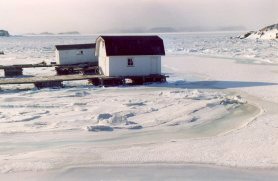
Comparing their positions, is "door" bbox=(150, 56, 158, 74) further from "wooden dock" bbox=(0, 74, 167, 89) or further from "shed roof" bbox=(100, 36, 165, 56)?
"wooden dock" bbox=(0, 74, 167, 89)

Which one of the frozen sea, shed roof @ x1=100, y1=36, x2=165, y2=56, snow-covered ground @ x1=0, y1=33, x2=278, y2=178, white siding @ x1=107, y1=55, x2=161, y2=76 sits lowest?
snow-covered ground @ x1=0, y1=33, x2=278, y2=178

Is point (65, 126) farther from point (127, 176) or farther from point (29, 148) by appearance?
point (127, 176)

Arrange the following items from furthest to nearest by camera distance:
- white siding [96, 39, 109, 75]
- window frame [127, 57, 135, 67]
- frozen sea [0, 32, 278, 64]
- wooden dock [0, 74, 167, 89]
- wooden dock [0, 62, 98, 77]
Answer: frozen sea [0, 32, 278, 64]
wooden dock [0, 62, 98, 77]
white siding [96, 39, 109, 75]
window frame [127, 57, 135, 67]
wooden dock [0, 74, 167, 89]

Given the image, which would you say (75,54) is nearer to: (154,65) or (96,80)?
(96,80)

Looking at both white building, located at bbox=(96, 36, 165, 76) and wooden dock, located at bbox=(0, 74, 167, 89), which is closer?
wooden dock, located at bbox=(0, 74, 167, 89)

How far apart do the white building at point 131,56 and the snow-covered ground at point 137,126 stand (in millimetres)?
2500

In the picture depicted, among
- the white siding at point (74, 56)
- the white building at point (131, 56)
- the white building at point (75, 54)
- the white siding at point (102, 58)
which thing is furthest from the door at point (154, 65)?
the white siding at point (74, 56)

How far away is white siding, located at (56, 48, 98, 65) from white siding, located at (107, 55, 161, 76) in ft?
40.1

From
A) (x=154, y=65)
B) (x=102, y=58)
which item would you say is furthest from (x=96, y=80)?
(x=154, y=65)

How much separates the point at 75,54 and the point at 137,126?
2626 centimetres

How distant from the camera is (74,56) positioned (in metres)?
42.5

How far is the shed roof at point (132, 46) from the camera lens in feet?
99.7

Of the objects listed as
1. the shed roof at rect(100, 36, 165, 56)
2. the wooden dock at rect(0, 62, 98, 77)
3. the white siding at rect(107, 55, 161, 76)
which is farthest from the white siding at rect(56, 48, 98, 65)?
the white siding at rect(107, 55, 161, 76)

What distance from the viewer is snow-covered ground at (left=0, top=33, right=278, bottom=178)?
1351 cm
